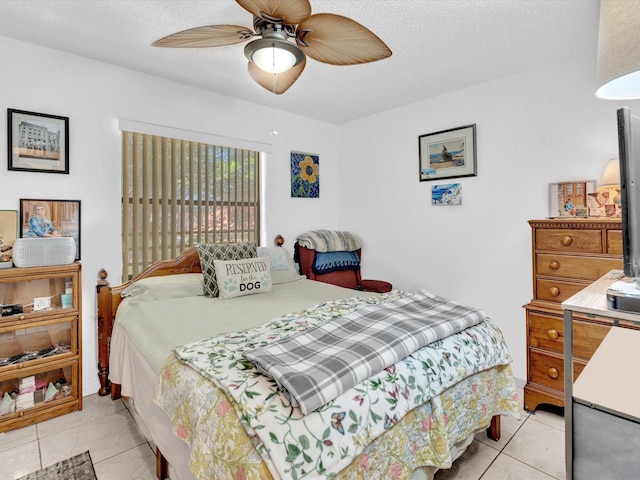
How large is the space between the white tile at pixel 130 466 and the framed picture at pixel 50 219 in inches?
56.4

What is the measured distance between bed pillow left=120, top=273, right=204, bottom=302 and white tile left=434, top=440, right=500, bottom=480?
196cm

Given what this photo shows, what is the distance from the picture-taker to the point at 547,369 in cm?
223

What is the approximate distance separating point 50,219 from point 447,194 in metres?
3.25

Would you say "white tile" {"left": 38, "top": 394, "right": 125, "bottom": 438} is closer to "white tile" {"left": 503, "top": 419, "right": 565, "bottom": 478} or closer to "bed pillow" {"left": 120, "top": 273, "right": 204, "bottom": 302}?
"bed pillow" {"left": 120, "top": 273, "right": 204, "bottom": 302}

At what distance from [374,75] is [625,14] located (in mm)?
2213

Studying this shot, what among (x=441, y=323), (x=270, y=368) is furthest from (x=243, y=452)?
(x=441, y=323)

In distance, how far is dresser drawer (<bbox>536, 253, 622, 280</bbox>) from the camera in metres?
1.99

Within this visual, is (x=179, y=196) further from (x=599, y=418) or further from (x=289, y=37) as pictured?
(x=599, y=418)

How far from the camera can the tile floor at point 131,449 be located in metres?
1.74

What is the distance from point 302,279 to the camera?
3.36 meters

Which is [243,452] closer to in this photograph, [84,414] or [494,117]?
[84,414]

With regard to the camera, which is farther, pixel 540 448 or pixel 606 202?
pixel 606 202

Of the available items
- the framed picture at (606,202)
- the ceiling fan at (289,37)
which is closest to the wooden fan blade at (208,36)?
the ceiling fan at (289,37)

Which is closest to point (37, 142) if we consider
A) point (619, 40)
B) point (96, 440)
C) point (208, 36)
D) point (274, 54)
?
point (208, 36)
